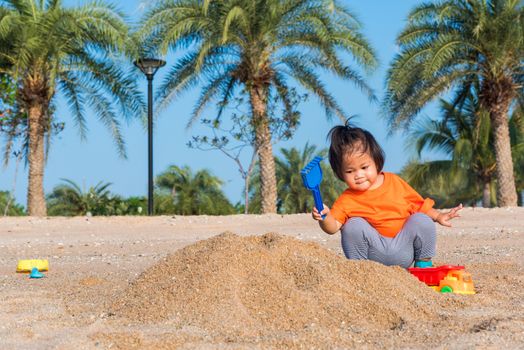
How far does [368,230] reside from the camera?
4723mm

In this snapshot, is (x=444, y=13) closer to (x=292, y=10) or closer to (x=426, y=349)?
(x=292, y=10)

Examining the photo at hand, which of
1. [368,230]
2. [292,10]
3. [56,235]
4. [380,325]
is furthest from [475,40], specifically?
[380,325]

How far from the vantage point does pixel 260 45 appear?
1764 centimetres

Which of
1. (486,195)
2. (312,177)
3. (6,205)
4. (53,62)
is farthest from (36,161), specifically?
(312,177)

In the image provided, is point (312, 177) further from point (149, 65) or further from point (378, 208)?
point (149, 65)

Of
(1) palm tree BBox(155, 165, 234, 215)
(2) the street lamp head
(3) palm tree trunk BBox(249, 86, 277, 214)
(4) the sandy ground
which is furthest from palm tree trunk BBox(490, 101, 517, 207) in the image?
(1) palm tree BBox(155, 165, 234, 215)

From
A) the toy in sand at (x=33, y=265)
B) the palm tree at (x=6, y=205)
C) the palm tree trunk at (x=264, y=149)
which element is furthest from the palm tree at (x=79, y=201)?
the toy in sand at (x=33, y=265)

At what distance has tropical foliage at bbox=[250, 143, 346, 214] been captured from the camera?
2616cm

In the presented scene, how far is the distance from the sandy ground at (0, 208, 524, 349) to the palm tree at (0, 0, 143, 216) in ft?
19.9

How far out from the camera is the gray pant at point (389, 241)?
186 inches

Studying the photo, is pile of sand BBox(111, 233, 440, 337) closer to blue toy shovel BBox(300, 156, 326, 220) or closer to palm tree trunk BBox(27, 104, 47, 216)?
blue toy shovel BBox(300, 156, 326, 220)

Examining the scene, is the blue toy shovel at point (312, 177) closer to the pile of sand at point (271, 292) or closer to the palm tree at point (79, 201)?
the pile of sand at point (271, 292)

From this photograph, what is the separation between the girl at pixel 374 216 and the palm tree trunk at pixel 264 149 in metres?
13.4

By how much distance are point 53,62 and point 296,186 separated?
11.7 metres
